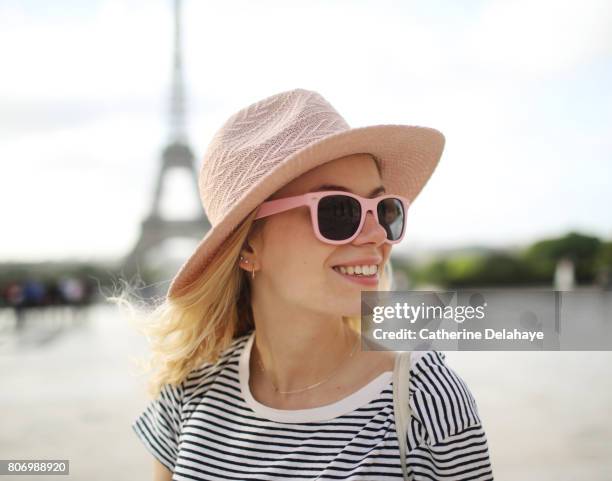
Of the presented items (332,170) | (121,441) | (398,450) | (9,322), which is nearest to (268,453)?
(398,450)

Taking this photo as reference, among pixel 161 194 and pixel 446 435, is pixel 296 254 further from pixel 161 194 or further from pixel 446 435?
pixel 161 194

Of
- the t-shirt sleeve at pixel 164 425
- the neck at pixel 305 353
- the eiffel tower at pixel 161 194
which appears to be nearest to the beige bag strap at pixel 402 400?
the neck at pixel 305 353

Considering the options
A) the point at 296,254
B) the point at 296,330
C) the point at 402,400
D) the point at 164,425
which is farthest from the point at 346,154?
the point at 164,425

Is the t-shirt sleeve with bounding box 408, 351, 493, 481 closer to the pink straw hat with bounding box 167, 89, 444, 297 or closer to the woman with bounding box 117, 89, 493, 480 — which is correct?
the woman with bounding box 117, 89, 493, 480

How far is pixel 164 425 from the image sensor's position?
81.3 inches

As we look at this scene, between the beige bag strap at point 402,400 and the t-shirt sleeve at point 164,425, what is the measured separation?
0.74m

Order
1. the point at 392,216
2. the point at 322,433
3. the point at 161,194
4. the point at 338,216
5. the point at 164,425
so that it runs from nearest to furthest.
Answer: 1. the point at 322,433
2. the point at 338,216
3. the point at 392,216
4. the point at 164,425
5. the point at 161,194

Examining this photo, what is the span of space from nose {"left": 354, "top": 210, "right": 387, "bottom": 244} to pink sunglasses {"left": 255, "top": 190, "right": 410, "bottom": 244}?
1 centimetres

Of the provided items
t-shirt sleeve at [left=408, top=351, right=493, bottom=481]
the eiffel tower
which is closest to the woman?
t-shirt sleeve at [left=408, top=351, right=493, bottom=481]

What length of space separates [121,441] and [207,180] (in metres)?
3.81

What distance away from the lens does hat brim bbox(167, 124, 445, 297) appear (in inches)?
69.9

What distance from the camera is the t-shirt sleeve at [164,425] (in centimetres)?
202

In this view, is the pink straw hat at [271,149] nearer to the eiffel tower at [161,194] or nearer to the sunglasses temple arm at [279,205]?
the sunglasses temple arm at [279,205]

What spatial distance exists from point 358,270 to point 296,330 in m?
0.30
